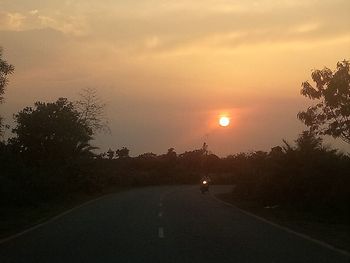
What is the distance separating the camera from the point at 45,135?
2299 inches

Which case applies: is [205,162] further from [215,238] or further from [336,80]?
[215,238]

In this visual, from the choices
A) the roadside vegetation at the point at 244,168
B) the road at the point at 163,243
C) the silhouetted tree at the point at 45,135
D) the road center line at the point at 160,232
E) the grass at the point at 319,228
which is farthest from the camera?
the silhouetted tree at the point at 45,135

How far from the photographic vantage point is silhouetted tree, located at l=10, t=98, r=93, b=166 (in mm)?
58219

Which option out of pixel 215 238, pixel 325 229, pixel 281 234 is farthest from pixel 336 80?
pixel 215 238

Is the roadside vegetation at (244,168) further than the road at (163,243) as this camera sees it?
Yes

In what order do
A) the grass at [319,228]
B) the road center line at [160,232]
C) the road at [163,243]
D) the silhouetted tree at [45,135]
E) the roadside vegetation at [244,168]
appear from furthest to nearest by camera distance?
1. the silhouetted tree at [45,135]
2. the roadside vegetation at [244,168]
3. the road center line at [160,232]
4. the grass at [319,228]
5. the road at [163,243]

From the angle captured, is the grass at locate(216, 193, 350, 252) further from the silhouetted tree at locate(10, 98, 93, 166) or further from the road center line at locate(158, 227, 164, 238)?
the silhouetted tree at locate(10, 98, 93, 166)

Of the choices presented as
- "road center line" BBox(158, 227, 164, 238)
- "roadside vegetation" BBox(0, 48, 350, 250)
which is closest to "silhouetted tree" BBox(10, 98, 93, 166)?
"roadside vegetation" BBox(0, 48, 350, 250)

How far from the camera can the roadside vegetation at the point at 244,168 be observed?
32.6 meters

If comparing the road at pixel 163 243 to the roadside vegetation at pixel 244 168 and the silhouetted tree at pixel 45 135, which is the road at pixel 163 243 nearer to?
the roadside vegetation at pixel 244 168

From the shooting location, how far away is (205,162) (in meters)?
144

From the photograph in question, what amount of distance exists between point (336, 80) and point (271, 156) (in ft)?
31.0

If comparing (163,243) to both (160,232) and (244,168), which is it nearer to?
(160,232)

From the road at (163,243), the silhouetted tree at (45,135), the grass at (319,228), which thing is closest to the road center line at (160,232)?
the road at (163,243)
